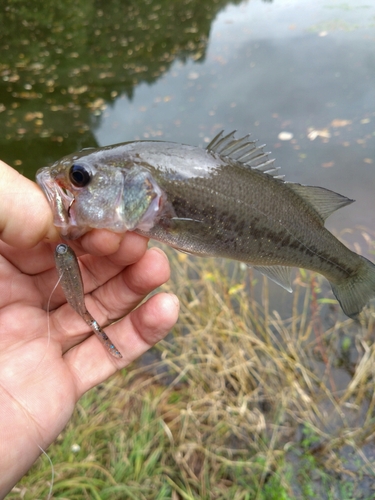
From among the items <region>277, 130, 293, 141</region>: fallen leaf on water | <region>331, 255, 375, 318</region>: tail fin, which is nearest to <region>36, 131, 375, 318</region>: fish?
<region>331, 255, 375, 318</region>: tail fin

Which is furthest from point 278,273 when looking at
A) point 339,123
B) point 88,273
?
point 339,123

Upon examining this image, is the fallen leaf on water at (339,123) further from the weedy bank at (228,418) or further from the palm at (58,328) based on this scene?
the palm at (58,328)

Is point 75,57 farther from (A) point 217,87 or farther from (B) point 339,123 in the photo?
(B) point 339,123

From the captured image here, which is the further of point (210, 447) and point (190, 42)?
point (190, 42)

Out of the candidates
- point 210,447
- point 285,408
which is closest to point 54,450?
point 210,447

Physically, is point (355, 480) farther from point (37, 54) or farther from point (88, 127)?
point (37, 54)

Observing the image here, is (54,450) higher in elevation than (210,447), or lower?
higher

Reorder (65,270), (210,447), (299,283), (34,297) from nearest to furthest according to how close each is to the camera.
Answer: (65,270) → (34,297) → (210,447) → (299,283)
